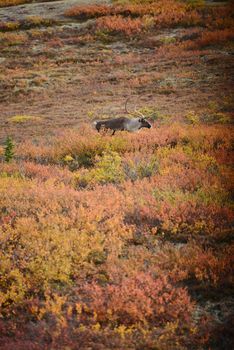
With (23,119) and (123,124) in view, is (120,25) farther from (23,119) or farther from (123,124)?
(123,124)

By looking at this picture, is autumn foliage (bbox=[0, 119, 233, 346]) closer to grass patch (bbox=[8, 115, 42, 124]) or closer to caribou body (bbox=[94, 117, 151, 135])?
caribou body (bbox=[94, 117, 151, 135])

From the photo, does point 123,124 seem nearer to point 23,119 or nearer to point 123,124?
point 123,124

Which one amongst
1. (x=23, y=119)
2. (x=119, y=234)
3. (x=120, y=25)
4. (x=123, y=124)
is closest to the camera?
(x=119, y=234)

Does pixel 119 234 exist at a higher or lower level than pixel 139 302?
lower

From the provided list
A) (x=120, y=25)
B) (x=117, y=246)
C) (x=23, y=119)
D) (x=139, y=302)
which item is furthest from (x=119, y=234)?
(x=120, y=25)

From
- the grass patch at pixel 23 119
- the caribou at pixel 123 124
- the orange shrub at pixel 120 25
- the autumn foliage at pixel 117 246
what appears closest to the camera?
the autumn foliage at pixel 117 246

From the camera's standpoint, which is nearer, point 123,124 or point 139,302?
point 139,302

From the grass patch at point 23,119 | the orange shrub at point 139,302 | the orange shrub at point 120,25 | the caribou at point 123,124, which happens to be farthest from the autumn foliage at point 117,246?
the orange shrub at point 120,25

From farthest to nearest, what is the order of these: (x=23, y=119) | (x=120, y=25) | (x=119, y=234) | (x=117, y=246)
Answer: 1. (x=120, y=25)
2. (x=23, y=119)
3. (x=119, y=234)
4. (x=117, y=246)

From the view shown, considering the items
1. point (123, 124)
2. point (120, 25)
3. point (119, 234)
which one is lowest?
point (123, 124)

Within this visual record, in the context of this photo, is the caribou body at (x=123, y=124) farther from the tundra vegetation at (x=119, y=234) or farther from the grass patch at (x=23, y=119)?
the grass patch at (x=23, y=119)

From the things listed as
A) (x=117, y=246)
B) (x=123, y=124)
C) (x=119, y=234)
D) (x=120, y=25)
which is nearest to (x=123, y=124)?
(x=123, y=124)

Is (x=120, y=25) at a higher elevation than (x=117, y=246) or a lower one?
higher

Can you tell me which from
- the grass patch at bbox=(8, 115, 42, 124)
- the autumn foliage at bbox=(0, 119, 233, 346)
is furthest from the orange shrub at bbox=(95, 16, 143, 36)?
the autumn foliage at bbox=(0, 119, 233, 346)
